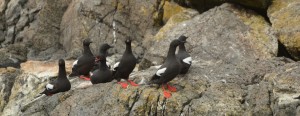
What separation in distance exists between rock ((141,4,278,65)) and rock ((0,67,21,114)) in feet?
14.9

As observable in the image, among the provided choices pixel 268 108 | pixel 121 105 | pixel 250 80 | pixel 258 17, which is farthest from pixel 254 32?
pixel 121 105

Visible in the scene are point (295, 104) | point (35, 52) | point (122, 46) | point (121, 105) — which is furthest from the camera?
point (35, 52)

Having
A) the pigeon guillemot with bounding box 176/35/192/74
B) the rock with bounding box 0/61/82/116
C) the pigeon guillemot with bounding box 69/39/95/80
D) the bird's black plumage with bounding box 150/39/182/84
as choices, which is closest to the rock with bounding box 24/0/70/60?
the rock with bounding box 0/61/82/116

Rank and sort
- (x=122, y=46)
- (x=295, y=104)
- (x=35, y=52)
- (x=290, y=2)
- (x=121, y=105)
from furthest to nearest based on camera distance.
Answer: (x=35, y=52) → (x=122, y=46) → (x=290, y=2) → (x=121, y=105) → (x=295, y=104)

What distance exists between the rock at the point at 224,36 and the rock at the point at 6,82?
4536 millimetres

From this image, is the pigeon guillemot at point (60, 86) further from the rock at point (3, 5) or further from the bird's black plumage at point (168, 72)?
the rock at point (3, 5)

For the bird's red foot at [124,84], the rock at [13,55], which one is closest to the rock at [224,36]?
the bird's red foot at [124,84]

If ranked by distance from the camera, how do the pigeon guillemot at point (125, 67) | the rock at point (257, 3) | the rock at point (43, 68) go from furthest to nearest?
1. the rock at point (43, 68)
2. the rock at point (257, 3)
3. the pigeon guillemot at point (125, 67)

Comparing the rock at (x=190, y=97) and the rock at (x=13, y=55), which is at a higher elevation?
the rock at (x=190, y=97)

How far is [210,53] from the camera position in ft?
51.3

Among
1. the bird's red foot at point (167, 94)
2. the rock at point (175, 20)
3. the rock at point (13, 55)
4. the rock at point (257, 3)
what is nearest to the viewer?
the bird's red foot at point (167, 94)

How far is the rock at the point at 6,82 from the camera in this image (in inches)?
668

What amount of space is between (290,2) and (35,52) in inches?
412

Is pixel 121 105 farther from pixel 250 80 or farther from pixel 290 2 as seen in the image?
pixel 290 2
